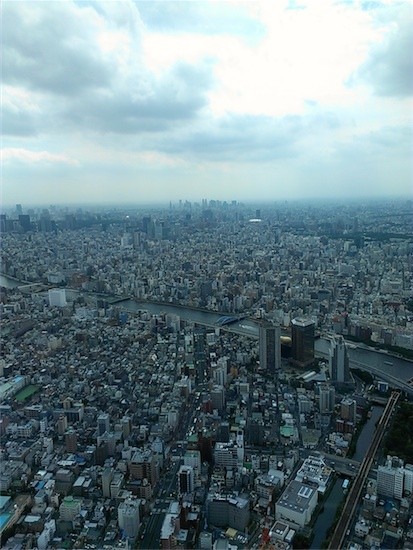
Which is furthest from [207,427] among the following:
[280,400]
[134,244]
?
[134,244]

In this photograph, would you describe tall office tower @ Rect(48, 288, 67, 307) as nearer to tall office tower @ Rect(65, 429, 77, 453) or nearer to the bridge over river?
the bridge over river

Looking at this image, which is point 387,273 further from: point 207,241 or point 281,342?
point 207,241

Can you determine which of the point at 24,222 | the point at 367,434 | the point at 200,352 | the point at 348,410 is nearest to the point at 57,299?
the point at 200,352

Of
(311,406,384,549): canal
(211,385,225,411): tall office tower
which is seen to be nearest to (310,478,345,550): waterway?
(311,406,384,549): canal

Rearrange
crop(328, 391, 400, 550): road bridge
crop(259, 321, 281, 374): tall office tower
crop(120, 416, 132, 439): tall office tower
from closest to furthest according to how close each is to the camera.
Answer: crop(328, 391, 400, 550): road bridge
crop(120, 416, 132, 439): tall office tower
crop(259, 321, 281, 374): tall office tower

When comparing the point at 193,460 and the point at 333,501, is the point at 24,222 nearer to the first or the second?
the point at 193,460

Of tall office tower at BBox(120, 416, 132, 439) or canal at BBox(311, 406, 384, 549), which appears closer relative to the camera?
canal at BBox(311, 406, 384, 549)

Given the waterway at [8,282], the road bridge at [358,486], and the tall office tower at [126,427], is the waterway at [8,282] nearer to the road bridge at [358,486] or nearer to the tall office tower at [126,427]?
the tall office tower at [126,427]
